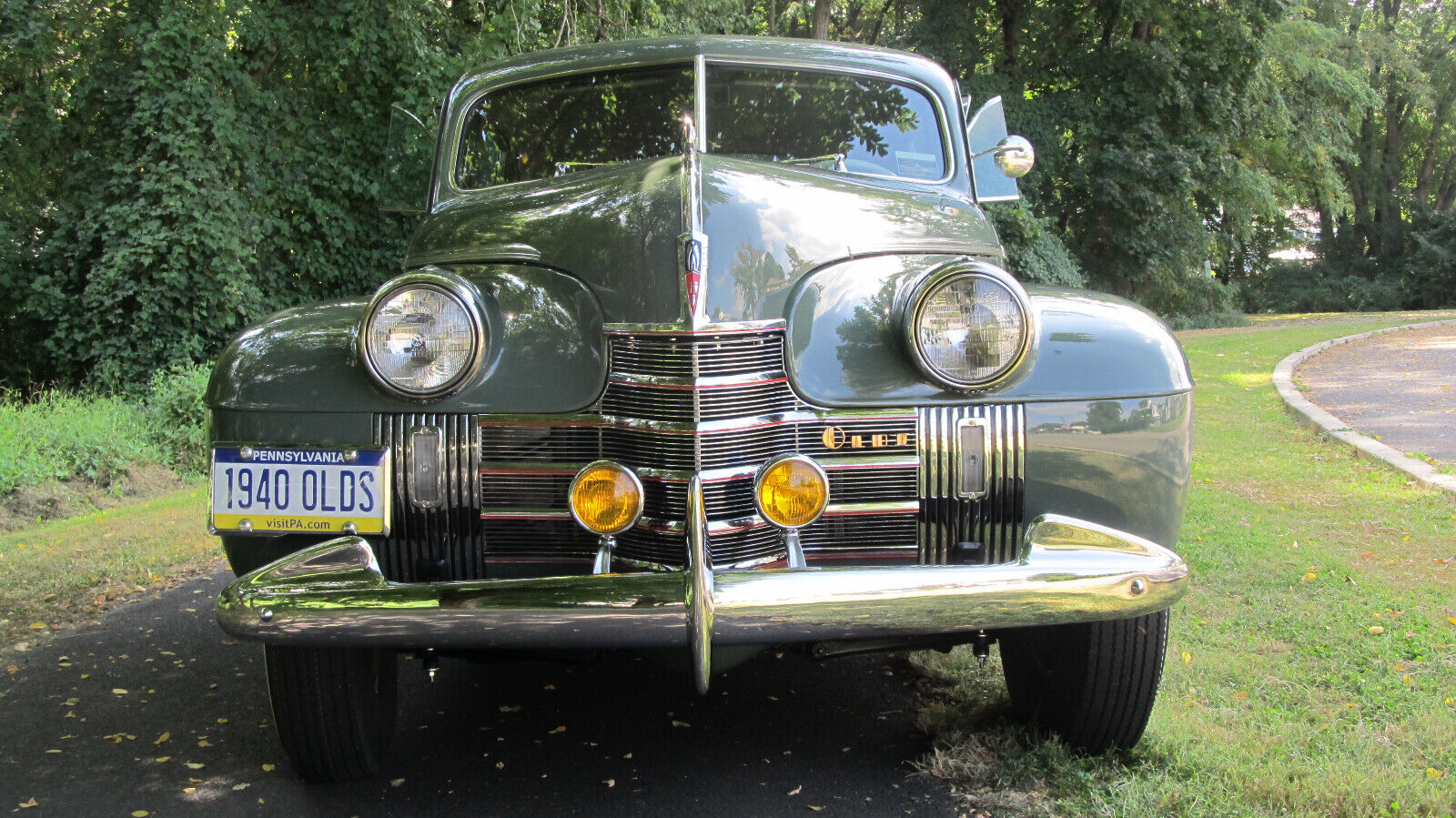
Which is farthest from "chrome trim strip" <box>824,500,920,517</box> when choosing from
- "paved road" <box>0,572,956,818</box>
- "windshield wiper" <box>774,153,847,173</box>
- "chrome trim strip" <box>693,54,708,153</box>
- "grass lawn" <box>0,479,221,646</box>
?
"grass lawn" <box>0,479,221,646</box>

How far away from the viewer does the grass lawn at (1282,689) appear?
2453 mm

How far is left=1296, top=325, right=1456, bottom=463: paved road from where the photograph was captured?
24.3 feet

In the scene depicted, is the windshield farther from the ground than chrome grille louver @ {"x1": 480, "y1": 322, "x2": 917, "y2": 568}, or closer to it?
farther from the ground

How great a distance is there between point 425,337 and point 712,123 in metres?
1.35

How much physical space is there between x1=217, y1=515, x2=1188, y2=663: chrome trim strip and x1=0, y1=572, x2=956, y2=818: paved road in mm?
663

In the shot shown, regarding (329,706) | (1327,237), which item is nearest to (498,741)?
(329,706)

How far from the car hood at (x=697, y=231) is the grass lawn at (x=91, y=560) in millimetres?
2638

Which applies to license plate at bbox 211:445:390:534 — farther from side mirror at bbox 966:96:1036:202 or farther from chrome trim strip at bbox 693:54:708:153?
side mirror at bbox 966:96:1036:202

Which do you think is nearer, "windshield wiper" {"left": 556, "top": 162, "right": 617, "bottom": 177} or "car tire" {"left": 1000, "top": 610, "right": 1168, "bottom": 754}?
"car tire" {"left": 1000, "top": 610, "right": 1168, "bottom": 754}

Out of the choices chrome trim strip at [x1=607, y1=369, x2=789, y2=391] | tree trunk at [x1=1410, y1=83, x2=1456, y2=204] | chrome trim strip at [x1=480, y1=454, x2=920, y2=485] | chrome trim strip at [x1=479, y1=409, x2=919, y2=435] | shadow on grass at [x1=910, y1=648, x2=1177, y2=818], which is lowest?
shadow on grass at [x1=910, y1=648, x2=1177, y2=818]

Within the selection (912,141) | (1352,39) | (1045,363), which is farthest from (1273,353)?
(1352,39)

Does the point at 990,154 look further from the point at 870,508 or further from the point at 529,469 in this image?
the point at 529,469

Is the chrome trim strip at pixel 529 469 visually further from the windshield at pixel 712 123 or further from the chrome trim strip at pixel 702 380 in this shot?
the windshield at pixel 712 123

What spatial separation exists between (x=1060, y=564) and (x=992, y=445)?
0.39 m
